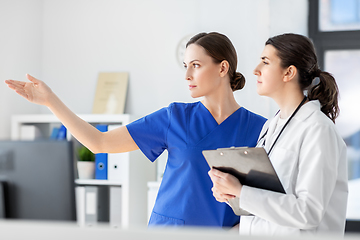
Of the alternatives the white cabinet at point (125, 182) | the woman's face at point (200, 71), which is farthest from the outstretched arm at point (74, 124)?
the white cabinet at point (125, 182)

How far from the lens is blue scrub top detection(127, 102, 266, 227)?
1354 millimetres

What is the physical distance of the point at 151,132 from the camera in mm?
1465

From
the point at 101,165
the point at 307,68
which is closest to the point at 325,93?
the point at 307,68

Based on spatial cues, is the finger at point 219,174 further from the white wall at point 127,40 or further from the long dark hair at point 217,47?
the white wall at point 127,40

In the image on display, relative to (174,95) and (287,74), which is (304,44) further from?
(174,95)

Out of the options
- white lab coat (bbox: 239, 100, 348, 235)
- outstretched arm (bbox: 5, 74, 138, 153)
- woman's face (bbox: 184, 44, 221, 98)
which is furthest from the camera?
woman's face (bbox: 184, 44, 221, 98)

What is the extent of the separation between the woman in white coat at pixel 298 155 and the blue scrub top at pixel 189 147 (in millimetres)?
166

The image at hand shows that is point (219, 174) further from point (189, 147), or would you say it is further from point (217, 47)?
point (217, 47)

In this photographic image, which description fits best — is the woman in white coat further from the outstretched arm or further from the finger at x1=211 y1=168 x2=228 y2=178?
the outstretched arm

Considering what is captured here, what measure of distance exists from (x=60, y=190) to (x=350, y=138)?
2.79 meters

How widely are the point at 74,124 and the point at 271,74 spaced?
71 cm

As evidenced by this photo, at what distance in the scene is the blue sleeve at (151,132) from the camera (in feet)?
4.80

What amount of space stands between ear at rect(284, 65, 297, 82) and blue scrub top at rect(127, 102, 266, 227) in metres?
0.33

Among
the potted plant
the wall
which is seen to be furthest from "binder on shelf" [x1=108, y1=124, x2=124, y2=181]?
the wall
